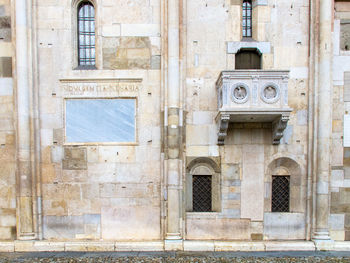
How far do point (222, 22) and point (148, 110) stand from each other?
3.60 meters

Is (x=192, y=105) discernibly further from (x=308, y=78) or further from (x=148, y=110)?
(x=308, y=78)

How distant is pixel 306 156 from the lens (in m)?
7.49

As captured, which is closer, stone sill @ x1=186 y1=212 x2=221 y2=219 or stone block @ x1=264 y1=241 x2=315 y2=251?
stone block @ x1=264 y1=241 x2=315 y2=251

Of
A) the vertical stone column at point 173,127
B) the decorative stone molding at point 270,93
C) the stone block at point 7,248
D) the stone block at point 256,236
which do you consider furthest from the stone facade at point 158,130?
the decorative stone molding at point 270,93

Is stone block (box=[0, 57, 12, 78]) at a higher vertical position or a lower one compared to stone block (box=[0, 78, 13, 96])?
higher

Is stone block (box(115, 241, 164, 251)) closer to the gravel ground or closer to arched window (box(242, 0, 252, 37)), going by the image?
the gravel ground

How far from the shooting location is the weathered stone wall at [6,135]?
747 cm

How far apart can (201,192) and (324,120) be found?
14.4 ft

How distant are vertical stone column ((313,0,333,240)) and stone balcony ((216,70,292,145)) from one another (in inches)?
58.9

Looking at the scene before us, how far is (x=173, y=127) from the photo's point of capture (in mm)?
7250

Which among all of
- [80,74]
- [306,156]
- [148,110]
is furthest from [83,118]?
[306,156]

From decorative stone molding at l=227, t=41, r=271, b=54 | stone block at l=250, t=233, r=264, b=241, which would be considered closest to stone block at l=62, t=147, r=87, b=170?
decorative stone molding at l=227, t=41, r=271, b=54

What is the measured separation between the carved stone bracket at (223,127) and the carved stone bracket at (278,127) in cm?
148

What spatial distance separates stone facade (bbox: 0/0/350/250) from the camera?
24.3 ft
